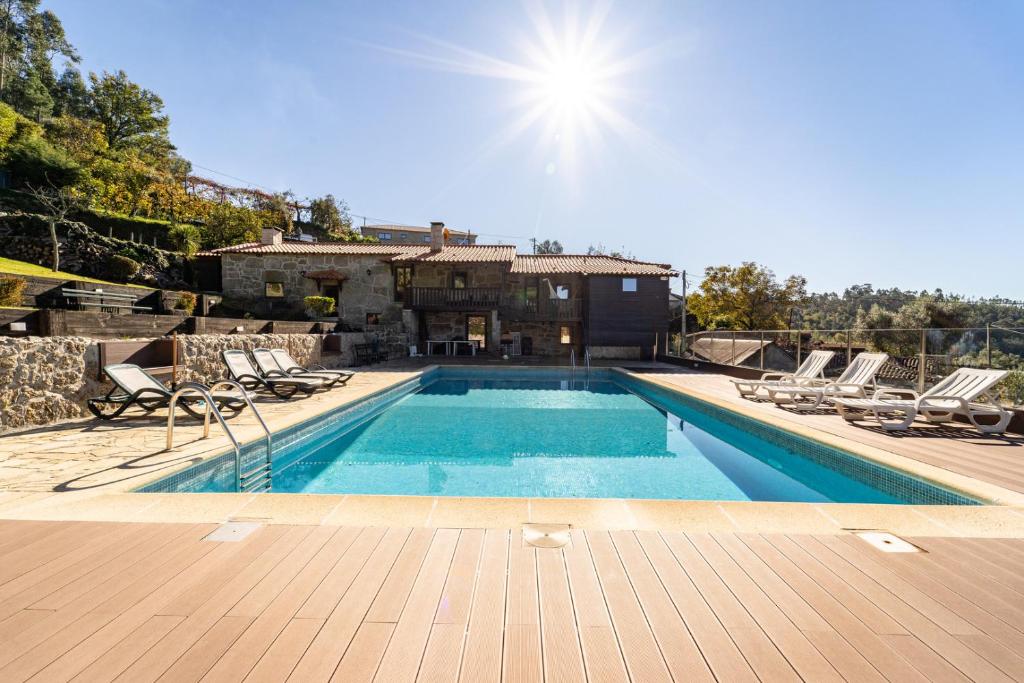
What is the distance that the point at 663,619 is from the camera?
1.76m

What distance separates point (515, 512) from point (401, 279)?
18045 millimetres

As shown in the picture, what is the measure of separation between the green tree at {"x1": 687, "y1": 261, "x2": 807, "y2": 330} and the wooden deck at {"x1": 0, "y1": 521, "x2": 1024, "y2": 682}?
30.8 metres

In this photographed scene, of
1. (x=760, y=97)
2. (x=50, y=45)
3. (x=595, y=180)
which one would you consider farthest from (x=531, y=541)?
(x=50, y=45)

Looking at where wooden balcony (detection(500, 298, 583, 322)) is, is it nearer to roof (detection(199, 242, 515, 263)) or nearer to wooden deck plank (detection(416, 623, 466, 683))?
roof (detection(199, 242, 515, 263))

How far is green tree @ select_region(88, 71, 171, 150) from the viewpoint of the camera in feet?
104

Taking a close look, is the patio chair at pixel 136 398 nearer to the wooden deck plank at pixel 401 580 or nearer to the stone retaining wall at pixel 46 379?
the stone retaining wall at pixel 46 379

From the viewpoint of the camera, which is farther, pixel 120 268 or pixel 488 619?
pixel 120 268

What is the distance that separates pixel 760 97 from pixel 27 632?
49.0 ft

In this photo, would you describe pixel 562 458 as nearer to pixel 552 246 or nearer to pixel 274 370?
pixel 274 370

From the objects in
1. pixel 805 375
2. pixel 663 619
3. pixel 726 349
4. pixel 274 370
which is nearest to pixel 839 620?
pixel 663 619

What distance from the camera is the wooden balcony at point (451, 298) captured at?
61.5 ft

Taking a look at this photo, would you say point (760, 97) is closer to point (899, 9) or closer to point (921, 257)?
point (899, 9)

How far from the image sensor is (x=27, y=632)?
64.4 inches

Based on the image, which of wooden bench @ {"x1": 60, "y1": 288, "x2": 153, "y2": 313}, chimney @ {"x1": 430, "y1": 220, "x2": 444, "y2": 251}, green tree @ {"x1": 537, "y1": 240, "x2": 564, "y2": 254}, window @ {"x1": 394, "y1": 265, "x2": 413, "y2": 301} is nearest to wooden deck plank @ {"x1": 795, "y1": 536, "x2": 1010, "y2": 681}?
wooden bench @ {"x1": 60, "y1": 288, "x2": 153, "y2": 313}
